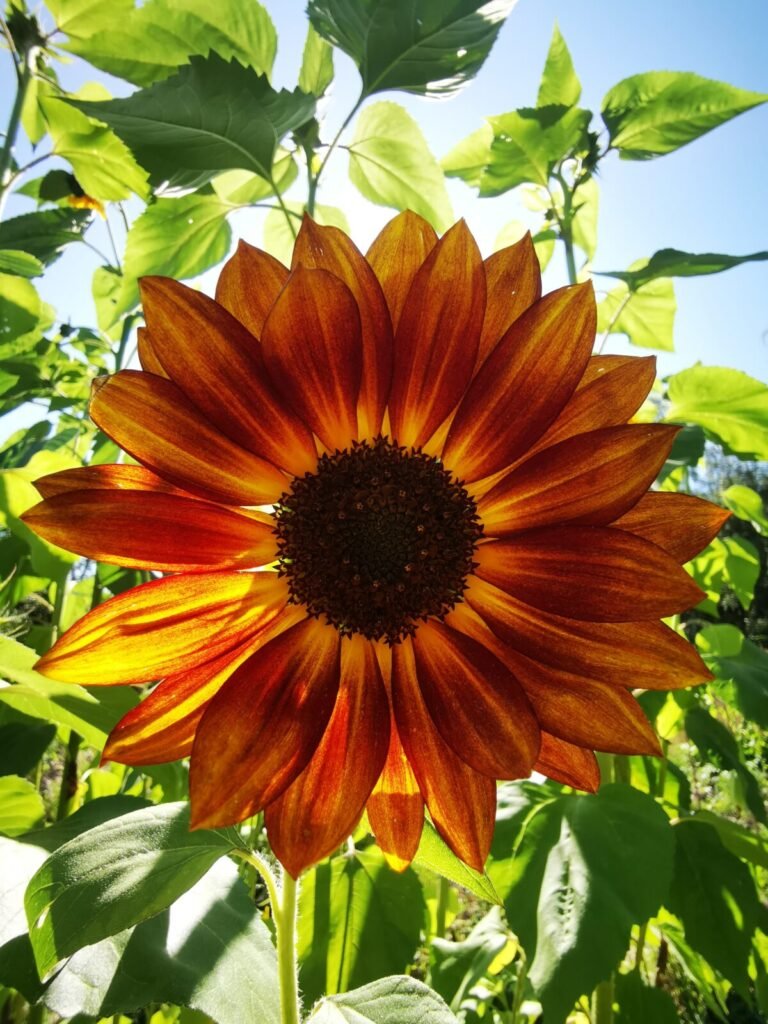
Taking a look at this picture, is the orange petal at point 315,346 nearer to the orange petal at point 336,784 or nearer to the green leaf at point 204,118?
the orange petal at point 336,784

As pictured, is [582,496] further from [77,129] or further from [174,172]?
[77,129]

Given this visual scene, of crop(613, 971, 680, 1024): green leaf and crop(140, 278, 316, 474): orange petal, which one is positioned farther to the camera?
crop(613, 971, 680, 1024): green leaf

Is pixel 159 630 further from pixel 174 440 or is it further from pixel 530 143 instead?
pixel 530 143

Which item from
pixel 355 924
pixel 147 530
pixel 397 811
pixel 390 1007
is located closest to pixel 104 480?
pixel 147 530

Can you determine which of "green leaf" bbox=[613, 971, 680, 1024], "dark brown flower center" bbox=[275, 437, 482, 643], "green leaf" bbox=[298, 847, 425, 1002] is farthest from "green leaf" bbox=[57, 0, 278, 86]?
"green leaf" bbox=[613, 971, 680, 1024]

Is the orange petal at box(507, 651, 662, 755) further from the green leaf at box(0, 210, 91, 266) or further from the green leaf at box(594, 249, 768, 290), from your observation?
the green leaf at box(0, 210, 91, 266)

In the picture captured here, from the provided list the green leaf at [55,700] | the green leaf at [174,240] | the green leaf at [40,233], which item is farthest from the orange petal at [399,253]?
the green leaf at [40,233]

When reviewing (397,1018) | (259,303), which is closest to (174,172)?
(259,303)
